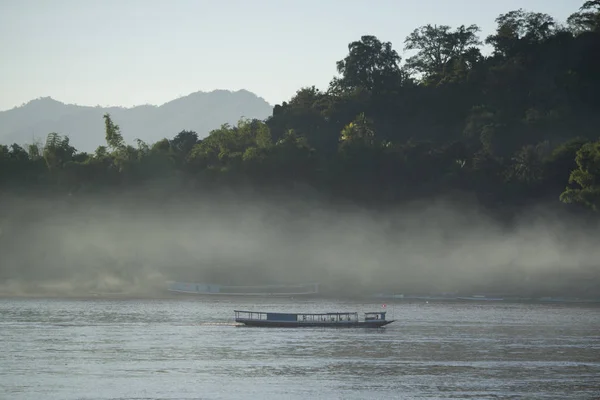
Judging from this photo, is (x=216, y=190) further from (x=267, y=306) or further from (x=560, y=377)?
(x=560, y=377)

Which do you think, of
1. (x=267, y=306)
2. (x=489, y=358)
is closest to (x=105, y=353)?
(x=489, y=358)

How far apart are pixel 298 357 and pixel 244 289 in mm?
103544

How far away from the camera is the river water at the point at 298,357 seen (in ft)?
234

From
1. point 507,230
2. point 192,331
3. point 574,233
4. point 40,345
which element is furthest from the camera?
point 507,230

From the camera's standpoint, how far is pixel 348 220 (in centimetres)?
19262

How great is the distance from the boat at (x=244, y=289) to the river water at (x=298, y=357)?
48.8 meters

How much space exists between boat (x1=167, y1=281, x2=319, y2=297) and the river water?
48760mm

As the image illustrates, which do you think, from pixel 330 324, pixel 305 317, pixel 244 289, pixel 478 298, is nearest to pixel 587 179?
pixel 478 298

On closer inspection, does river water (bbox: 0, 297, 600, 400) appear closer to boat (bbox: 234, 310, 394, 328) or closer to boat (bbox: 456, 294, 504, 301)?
boat (bbox: 234, 310, 394, 328)

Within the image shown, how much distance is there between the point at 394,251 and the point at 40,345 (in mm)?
105584

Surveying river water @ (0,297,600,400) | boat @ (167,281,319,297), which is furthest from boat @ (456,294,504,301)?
river water @ (0,297,600,400)

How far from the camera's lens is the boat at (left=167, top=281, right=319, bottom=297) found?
189875mm

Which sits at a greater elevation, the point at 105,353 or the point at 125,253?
the point at 125,253

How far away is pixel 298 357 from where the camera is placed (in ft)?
292
